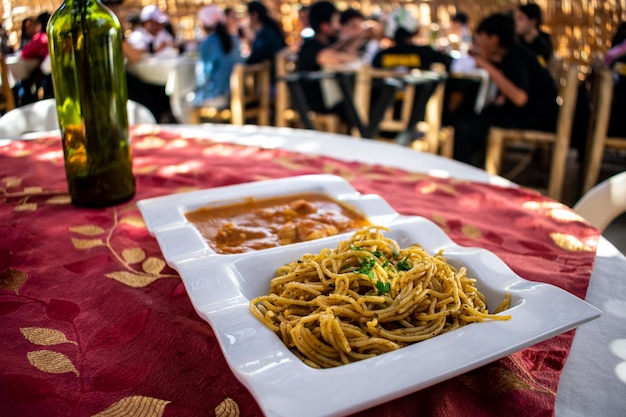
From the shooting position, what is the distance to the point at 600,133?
3.75 m

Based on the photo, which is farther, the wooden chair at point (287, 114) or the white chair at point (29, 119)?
the wooden chair at point (287, 114)

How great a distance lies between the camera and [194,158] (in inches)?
60.5

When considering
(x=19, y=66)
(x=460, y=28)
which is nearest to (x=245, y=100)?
(x=460, y=28)

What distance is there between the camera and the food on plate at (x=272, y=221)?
0.94m

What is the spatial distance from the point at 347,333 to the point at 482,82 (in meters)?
4.22

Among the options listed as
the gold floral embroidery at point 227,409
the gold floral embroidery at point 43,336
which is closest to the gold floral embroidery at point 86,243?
the gold floral embroidery at point 43,336

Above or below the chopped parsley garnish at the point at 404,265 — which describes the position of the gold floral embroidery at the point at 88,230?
below

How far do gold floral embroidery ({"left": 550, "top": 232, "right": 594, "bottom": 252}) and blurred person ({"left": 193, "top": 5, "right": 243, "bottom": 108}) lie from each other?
14.3 feet

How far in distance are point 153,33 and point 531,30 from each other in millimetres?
4285

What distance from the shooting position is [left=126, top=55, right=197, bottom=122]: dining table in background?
495cm

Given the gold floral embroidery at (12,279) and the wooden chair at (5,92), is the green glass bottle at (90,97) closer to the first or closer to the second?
the gold floral embroidery at (12,279)

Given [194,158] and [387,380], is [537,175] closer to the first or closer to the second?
[194,158]

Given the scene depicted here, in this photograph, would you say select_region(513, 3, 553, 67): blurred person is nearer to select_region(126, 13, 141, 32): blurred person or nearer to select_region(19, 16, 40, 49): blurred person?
select_region(126, 13, 141, 32): blurred person

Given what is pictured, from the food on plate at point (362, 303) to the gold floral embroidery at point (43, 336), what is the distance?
266 millimetres
